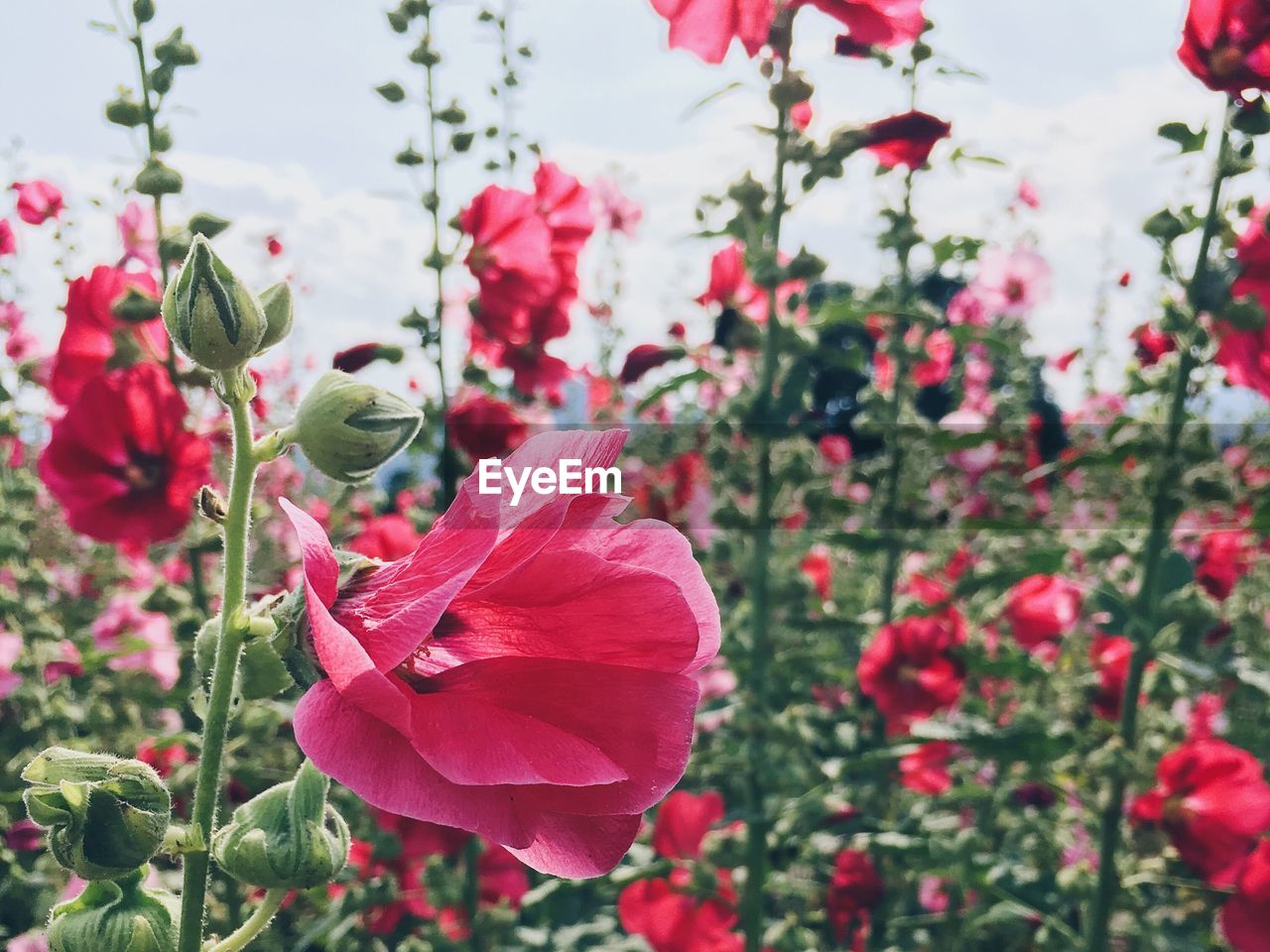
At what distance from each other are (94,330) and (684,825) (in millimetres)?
1555

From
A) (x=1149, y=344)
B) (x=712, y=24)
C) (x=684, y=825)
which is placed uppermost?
(x=712, y=24)

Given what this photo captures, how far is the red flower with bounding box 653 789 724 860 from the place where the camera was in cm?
224

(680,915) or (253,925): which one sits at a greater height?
(253,925)

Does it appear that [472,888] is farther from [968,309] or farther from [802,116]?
[968,309]

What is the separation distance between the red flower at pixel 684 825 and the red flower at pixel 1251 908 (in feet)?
3.38

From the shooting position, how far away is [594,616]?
0.52m

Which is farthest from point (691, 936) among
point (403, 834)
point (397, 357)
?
point (397, 357)

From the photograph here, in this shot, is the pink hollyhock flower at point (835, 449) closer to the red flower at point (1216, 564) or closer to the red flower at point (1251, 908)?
the red flower at point (1216, 564)

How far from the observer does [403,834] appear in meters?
1.93

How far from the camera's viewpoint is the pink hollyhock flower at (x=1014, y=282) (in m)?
4.18

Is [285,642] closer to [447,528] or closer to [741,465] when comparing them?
[447,528]

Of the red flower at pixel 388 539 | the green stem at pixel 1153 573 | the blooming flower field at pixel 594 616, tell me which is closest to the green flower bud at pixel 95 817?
the blooming flower field at pixel 594 616

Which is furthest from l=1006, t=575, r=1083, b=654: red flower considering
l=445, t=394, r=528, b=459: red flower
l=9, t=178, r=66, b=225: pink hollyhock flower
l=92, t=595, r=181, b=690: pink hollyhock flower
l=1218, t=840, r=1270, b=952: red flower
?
l=9, t=178, r=66, b=225: pink hollyhock flower

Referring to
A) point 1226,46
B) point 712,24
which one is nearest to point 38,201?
point 712,24
